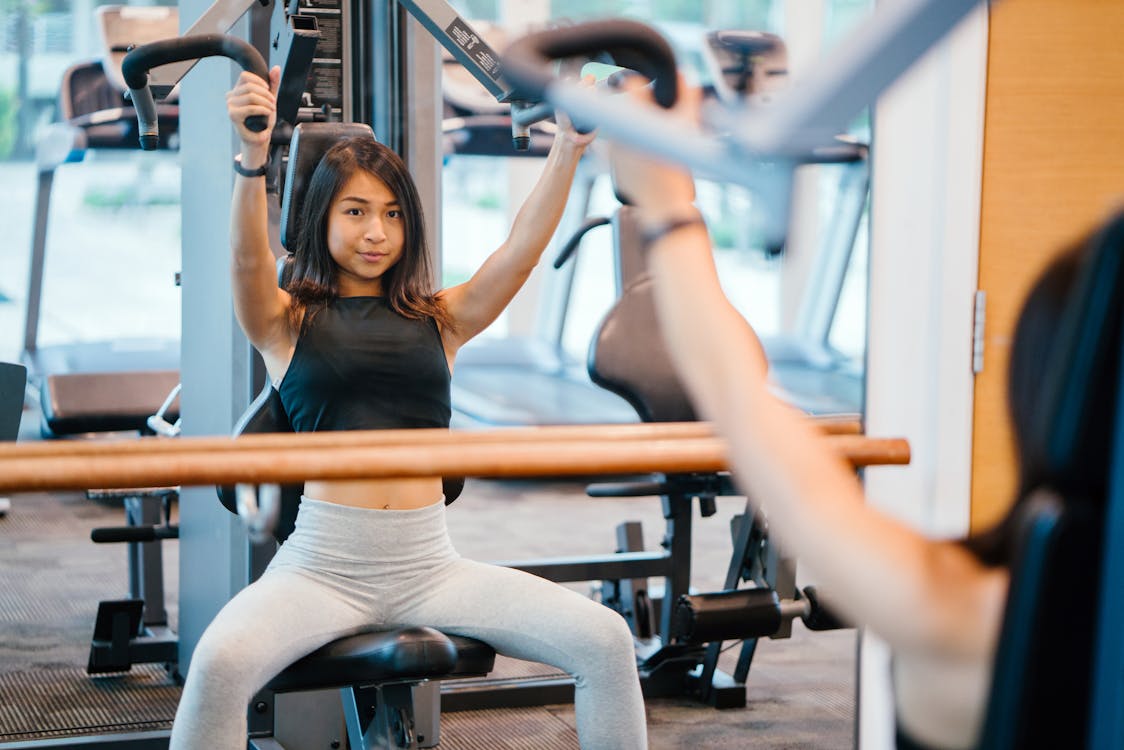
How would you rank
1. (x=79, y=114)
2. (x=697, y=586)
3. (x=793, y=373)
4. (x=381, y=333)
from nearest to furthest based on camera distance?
(x=381, y=333), (x=697, y=586), (x=79, y=114), (x=793, y=373)

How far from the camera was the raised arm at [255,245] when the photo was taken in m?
2.00

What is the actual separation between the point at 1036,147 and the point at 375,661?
1291mm

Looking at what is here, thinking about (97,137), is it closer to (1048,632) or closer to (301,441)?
(301,441)

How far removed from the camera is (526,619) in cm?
200

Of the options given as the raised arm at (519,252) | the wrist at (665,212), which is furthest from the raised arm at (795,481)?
the raised arm at (519,252)

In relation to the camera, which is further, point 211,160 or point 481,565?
point 211,160

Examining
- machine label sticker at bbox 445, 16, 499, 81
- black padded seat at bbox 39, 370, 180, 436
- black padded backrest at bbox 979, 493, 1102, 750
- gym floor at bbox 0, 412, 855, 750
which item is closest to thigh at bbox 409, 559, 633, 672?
machine label sticker at bbox 445, 16, 499, 81

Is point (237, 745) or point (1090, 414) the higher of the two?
point (1090, 414)

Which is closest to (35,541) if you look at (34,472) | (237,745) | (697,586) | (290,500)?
(697,586)

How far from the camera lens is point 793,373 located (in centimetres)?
799

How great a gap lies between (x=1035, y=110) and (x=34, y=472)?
61.0 inches

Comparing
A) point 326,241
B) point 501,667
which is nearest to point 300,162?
point 326,241

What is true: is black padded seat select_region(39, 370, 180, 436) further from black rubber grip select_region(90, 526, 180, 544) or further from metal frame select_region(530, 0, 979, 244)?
metal frame select_region(530, 0, 979, 244)

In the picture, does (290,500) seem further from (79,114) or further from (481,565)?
(79,114)
